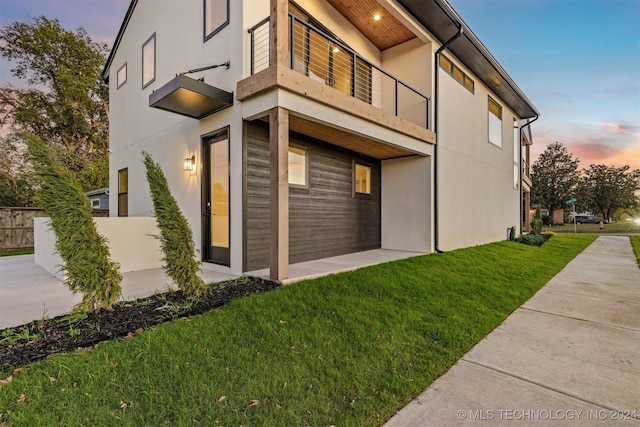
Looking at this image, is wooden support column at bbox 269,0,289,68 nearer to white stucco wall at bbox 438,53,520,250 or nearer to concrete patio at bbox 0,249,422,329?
concrete patio at bbox 0,249,422,329

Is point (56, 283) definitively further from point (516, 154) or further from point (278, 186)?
point (516, 154)

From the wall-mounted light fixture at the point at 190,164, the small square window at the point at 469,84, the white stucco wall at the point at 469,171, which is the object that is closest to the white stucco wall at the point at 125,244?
the wall-mounted light fixture at the point at 190,164

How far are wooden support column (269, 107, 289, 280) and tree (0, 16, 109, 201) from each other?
15.7m

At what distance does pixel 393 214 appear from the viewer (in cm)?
840

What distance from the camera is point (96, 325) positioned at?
290 cm

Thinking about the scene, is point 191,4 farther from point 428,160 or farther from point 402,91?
point 428,160

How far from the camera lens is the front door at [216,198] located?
5.57 metres

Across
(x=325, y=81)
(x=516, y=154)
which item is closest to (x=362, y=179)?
(x=325, y=81)

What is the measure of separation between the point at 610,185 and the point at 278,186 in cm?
4750

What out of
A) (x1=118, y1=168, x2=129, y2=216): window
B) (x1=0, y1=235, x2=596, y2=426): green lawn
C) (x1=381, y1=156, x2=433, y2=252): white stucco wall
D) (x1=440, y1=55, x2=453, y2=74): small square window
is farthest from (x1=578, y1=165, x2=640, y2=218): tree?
(x1=118, y1=168, x2=129, y2=216): window

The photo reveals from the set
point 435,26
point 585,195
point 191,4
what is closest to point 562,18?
point 435,26

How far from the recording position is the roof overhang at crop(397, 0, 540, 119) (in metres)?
6.79

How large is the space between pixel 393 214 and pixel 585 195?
37.9m

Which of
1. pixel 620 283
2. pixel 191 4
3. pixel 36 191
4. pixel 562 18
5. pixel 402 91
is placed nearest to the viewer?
pixel 36 191
